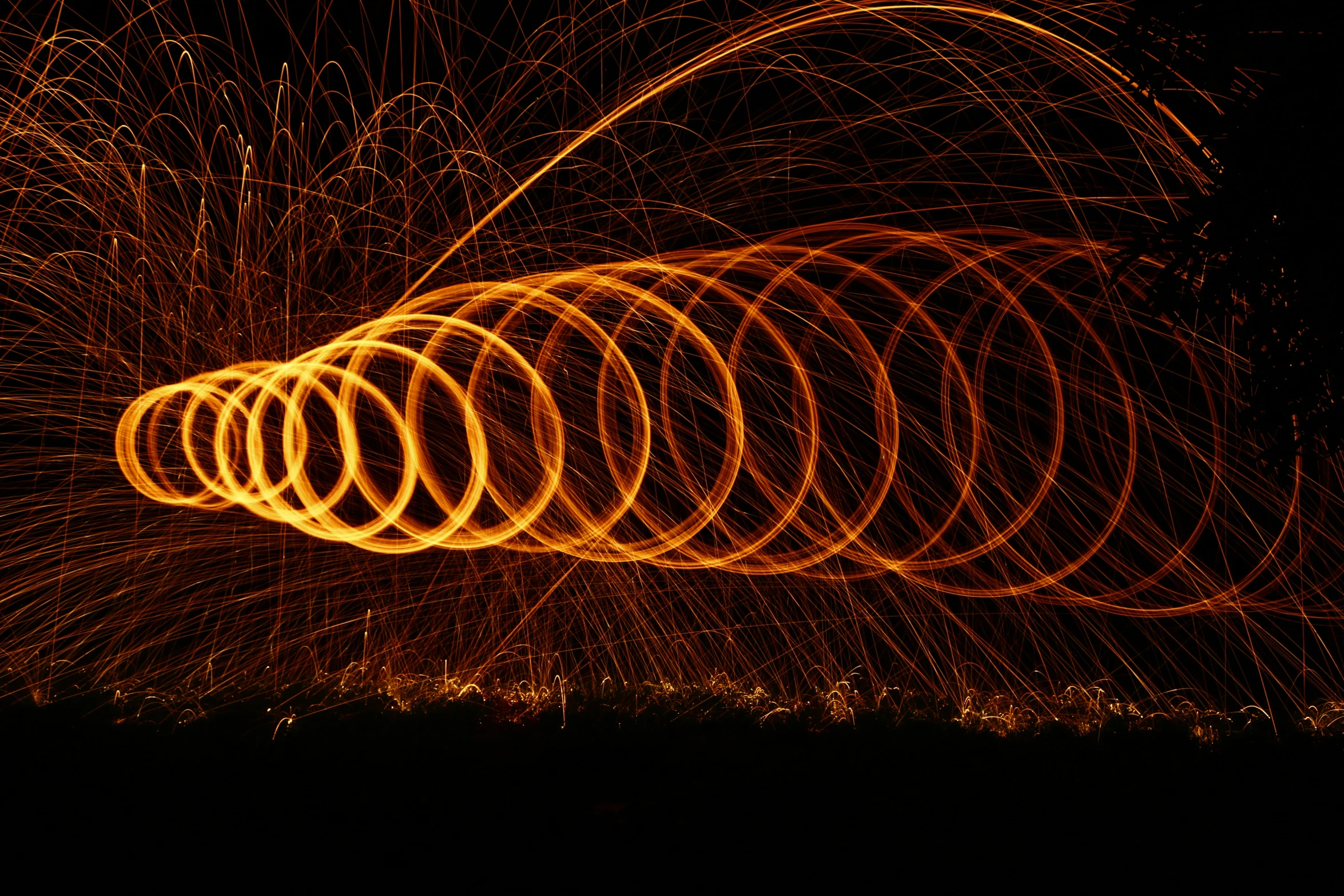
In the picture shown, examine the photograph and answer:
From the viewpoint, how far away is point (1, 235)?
10.0 metres

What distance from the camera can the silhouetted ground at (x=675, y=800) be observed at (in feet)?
17.5

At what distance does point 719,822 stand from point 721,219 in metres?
7.56

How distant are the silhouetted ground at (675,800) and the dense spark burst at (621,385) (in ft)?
5.39

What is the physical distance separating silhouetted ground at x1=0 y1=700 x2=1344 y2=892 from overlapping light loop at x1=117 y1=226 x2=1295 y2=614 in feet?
9.72

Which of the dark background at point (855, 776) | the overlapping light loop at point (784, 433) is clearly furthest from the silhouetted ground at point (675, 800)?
the overlapping light loop at point (784, 433)

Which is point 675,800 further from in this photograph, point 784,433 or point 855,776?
point 784,433

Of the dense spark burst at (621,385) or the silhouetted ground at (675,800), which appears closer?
the silhouetted ground at (675,800)

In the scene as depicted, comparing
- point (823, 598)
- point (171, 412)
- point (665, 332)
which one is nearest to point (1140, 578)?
point (823, 598)

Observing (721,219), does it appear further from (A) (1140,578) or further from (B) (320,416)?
(A) (1140,578)

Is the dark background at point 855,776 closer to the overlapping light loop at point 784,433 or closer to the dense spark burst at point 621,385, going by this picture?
the dense spark burst at point 621,385

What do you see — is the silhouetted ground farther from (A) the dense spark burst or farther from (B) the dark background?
(A) the dense spark burst

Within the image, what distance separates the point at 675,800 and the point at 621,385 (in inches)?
227

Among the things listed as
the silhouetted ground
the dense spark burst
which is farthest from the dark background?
the dense spark burst

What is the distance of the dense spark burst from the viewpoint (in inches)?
360
